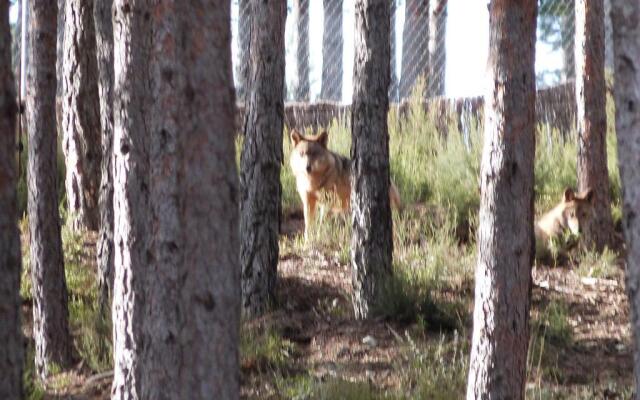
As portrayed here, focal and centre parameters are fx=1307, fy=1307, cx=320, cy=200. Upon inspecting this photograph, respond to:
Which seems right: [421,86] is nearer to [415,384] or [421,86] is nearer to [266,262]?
[266,262]

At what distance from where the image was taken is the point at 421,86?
614 inches

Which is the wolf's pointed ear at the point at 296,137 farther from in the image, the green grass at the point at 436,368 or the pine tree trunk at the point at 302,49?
the green grass at the point at 436,368

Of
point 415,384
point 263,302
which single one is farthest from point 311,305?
point 415,384

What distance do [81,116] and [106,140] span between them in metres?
2.71

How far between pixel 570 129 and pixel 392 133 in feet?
7.65

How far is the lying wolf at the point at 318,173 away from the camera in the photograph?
14.5m

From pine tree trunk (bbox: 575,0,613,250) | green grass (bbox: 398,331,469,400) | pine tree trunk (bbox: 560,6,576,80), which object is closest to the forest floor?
green grass (bbox: 398,331,469,400)

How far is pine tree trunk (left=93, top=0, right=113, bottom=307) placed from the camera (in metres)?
9.84

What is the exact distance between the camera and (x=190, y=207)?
5.62 m

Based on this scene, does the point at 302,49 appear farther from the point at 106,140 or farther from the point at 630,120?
the point at 630,120

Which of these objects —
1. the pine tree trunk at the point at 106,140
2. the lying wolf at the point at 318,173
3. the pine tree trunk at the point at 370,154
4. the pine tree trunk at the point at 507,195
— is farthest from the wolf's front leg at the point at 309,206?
the pine tree trunk at the point at 507,195

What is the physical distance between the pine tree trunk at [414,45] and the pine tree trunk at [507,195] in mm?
8790

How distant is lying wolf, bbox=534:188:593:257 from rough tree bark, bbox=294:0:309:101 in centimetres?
556

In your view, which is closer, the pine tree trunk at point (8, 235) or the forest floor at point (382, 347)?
the pine tree trunk at point (8, 235)
